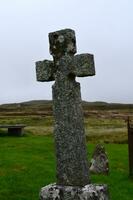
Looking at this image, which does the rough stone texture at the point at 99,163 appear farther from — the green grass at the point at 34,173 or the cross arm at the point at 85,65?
the cross arm at the point at 85,65

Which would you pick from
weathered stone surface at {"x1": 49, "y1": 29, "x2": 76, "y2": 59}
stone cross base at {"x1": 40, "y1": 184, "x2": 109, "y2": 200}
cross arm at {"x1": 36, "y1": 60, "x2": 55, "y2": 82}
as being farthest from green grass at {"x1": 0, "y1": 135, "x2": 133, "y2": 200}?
weathered stone surface at {"x1": 49, "y1": 29, "x2": 76, "y2": 59}

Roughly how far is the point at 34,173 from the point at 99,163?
2642 mm

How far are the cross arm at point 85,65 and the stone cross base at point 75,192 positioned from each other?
2.06 meters

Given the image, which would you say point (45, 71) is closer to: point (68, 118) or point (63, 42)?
point (63, 42)

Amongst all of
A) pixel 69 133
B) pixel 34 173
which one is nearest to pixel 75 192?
pixel 69 133

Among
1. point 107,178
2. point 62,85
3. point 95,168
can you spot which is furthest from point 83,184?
point 95,168

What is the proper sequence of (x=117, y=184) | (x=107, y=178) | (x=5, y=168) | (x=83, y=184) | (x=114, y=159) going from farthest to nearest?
(x=114, y=159) < (x=5, y=168) < (x=107, y=178) < (x=117, y=184) < (x=83, y=184)

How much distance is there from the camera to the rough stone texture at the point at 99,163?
20281mm

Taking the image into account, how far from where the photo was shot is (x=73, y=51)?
10.4 metres

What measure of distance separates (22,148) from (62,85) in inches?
767

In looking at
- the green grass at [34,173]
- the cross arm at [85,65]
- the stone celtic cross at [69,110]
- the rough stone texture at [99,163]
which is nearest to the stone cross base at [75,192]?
the stone celtic cross at [69,110]

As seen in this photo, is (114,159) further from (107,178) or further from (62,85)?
(62,85)

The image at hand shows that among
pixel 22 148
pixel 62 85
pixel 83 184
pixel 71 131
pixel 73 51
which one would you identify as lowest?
pixel 22 148

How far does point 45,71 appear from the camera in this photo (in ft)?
34.8
